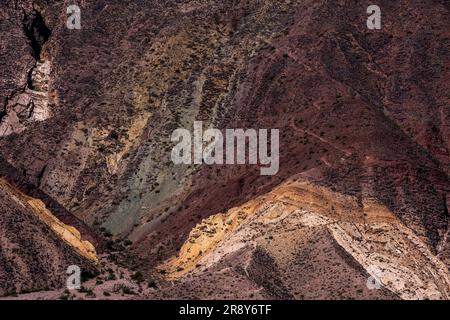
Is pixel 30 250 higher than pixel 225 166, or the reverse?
pixel 225 166

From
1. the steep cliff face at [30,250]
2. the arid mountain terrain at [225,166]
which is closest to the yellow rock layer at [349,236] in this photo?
the arid mountain terrain at [225,166]

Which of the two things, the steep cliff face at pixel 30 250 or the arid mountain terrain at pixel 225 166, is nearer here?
the steep cliff face at pixel 30 250

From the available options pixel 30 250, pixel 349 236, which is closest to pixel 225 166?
pixel 349 236

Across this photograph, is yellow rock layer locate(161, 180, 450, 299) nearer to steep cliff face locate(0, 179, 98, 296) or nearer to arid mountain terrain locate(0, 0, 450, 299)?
arid mountain terrain locate(0, 0, 450, 299)

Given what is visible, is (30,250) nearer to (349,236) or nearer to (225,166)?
(349,236)

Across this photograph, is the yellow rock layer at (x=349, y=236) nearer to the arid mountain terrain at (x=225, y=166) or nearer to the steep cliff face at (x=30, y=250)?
the arid mountain terrain at (x=225, y=166)

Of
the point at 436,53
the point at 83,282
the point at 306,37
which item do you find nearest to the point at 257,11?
the point at 306,37

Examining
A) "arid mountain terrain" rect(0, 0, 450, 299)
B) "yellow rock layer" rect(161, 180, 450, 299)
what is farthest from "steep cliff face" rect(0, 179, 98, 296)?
"yellow rock layer" rect(161, 180, 450, 299)

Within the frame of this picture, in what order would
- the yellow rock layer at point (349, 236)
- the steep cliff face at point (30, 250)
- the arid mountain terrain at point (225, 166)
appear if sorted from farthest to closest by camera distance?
the yellow rock layer at point (349, 236), the arid mountain terrain at point (225, 166), the steep cliff face at point (30, 250)

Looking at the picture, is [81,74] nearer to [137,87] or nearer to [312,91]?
[137,87]
